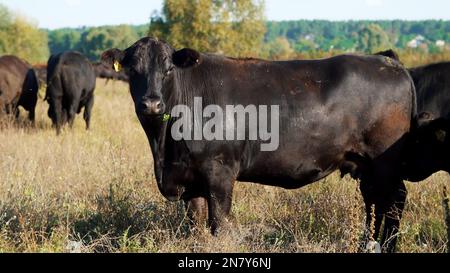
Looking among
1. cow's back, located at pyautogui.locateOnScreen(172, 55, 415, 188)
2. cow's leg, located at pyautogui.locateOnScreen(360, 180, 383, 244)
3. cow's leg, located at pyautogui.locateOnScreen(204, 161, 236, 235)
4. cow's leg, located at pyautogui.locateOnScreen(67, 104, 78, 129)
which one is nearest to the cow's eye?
cow's back, located at pyautogui.locateOnScreen(172, 55, 415, 188)

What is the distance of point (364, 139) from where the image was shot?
17.5 ft

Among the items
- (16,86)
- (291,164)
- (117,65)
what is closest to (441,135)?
(291,164)

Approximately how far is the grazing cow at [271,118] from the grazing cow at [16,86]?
835 cm

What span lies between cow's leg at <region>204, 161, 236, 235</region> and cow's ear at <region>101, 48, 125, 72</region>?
49.8 inches

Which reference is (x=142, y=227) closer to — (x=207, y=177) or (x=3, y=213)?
(x=207, y=177)

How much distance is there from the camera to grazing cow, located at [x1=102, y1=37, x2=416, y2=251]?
5.14 metres

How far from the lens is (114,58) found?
5.41 m

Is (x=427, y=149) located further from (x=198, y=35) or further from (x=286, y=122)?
(x=198, y=35)

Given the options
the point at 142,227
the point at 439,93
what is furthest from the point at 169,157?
the point at 439,93

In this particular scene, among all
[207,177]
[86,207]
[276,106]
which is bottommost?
[86,207]

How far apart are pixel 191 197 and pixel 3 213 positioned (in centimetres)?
192

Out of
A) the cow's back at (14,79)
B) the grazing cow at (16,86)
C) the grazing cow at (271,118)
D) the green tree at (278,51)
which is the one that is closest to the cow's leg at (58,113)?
the grazing cow at (16,86)

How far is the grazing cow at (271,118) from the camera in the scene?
5137 millimetres

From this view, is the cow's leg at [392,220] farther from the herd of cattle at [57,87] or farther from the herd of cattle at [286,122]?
the herd of cattle at [57,87]
